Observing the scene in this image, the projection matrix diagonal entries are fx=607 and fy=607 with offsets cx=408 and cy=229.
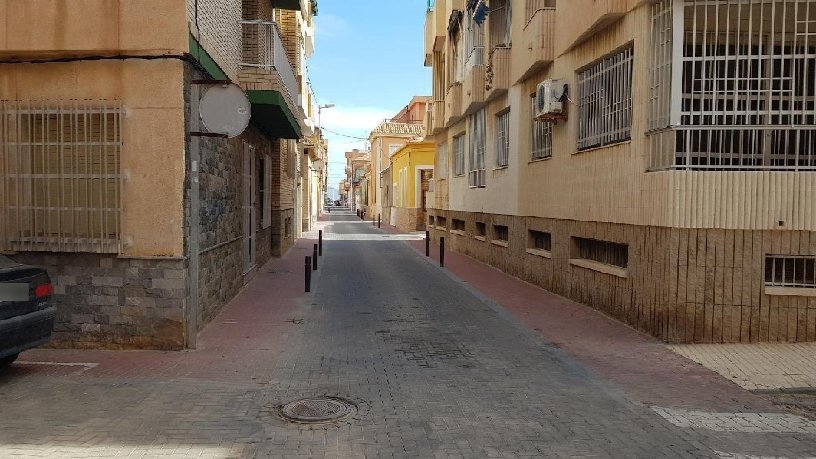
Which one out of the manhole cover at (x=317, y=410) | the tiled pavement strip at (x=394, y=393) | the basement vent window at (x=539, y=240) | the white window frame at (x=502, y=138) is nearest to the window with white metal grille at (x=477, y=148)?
the white window frame at (x=502, y=138)

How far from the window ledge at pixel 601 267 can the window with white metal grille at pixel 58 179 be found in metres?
7.07

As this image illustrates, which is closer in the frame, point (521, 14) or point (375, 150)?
point (521, 14)

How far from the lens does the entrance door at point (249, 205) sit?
12258 mm

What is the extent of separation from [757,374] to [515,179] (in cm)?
883

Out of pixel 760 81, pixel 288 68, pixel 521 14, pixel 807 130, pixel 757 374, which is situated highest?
pixel 521 14

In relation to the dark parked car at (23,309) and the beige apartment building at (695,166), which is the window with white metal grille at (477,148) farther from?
the dark parked car at (23,309)

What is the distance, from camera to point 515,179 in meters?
14.9

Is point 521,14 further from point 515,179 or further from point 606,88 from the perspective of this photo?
point 606,88

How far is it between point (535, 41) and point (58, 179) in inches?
363

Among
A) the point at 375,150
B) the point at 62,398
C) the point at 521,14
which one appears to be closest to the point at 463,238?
the point at 521,14

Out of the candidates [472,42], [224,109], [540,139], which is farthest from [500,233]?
[224,109]

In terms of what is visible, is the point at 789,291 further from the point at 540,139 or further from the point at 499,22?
the point at 499,22

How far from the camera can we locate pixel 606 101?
33.6ft

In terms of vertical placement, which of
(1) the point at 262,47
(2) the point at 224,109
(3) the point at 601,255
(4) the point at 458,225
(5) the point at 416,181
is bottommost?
(3) the point at 601,255
